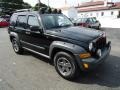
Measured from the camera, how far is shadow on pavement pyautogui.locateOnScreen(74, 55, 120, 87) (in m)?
4.21

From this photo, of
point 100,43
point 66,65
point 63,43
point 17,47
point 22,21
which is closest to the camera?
point 63,43

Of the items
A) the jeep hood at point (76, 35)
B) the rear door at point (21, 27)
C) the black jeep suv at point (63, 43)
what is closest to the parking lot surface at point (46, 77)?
the black jeep suv at point (63, 43)

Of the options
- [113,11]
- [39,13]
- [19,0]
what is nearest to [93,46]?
[39,13]

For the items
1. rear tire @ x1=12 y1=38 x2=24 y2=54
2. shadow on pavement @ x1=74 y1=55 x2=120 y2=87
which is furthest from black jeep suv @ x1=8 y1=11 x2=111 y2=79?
rear tire @ x1=12 y1=38 x2=24 y2=54

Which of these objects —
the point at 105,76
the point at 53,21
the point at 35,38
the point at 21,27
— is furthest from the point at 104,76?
the point at 21,27

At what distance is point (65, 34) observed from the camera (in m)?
4.43

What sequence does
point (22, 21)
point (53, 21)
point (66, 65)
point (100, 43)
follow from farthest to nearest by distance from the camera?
1. point (22, 21)
2. point (53, 21)
3. point (100, 43)
4. point (66, 65)

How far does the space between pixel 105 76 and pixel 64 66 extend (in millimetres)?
1255

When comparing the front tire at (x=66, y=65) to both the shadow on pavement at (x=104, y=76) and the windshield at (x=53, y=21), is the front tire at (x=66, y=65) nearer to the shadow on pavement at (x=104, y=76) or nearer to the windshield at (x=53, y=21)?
the shadow on pavement at (x=104, y=76)

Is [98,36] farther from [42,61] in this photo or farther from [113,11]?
[113,11]

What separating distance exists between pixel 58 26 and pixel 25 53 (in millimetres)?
2626

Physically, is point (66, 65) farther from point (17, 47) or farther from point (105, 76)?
point (17, 47)

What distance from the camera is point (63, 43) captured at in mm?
4277

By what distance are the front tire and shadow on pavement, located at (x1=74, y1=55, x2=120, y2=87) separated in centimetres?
28
